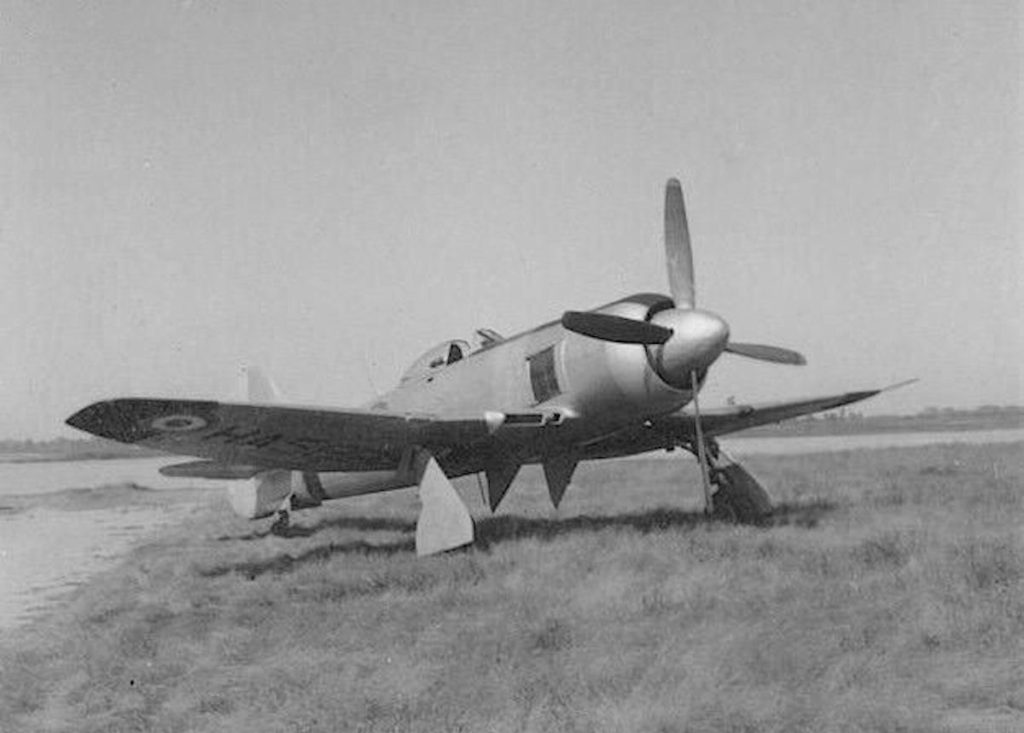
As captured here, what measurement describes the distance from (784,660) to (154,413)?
5.70 metres

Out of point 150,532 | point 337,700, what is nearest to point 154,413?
point 337,700

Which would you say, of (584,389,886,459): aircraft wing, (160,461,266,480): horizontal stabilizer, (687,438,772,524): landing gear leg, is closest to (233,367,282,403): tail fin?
(160,461,266,480): horizontal stabilizer

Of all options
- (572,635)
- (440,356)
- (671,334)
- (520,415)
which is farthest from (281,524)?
(572,635)

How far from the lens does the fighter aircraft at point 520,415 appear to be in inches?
348

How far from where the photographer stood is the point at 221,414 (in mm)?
8461

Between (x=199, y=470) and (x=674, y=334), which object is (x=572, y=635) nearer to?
(x=674, y=334)

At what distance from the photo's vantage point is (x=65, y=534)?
51.3 feet

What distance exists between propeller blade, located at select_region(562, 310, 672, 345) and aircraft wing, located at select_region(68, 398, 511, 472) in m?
1.34

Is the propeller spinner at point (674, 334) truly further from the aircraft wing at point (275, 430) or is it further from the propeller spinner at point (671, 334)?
the aircraft wing at point (275, 430)

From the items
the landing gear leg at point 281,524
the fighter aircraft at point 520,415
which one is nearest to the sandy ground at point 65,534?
the fighter aircraft at point 520,415

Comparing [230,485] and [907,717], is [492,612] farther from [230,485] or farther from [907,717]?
[230,485]

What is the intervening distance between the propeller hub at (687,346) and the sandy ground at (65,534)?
20.3 feet

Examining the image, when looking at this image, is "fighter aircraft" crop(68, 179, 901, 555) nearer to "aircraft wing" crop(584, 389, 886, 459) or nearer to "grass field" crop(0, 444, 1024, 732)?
"aircraft wing" crop(584, 389, 886, 459)

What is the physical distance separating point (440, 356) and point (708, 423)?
3.53 metres
